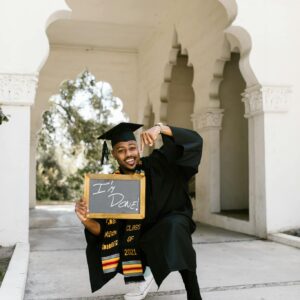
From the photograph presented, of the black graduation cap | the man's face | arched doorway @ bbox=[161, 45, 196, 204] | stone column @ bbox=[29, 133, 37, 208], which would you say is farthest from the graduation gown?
stone column @ bbox=[29, 133, 37, 208]

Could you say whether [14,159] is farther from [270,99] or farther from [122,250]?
[270,99]

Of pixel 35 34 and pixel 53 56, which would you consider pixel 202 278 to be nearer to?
pixel 35 34

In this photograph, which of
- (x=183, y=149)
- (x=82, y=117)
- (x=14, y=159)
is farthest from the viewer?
(x=82, y=117)

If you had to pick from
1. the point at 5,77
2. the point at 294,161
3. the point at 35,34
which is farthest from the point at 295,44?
the point at 5,77

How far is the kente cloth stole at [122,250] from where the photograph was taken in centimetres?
307

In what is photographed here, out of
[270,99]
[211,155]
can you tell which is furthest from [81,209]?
[211,155]

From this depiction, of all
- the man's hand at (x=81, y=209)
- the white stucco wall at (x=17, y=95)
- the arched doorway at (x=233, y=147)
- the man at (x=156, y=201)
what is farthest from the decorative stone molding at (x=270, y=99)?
the man's hand at (x=81, y=209)

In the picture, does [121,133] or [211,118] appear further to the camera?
[211,118]

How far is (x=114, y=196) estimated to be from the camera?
2943mm

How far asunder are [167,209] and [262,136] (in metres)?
3.63

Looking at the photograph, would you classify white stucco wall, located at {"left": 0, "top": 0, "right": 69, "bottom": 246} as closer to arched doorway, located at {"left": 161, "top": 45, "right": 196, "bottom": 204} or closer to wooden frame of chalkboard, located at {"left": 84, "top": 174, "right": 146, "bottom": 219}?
wooden frame of chalkboard, located at {"left": 84, "top": 174, "right": 146, "bottom": 219}

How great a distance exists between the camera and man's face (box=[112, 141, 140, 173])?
3064 millimetres

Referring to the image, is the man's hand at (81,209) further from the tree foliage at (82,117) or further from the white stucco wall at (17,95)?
the tree foliage at (82,117)

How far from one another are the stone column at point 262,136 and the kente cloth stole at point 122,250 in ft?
11.9
